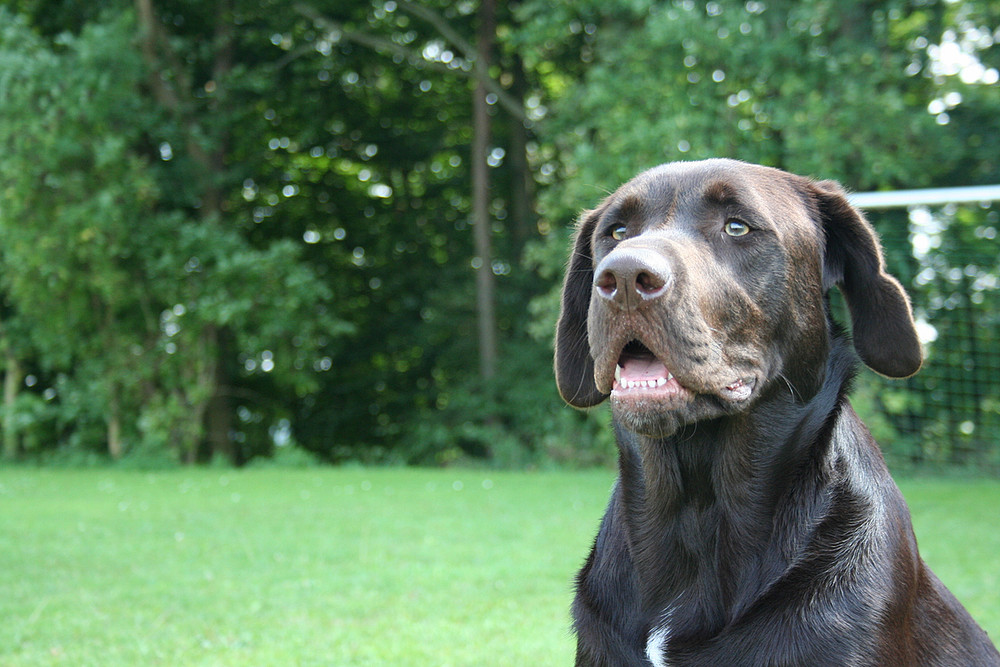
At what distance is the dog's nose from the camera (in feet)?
7.38

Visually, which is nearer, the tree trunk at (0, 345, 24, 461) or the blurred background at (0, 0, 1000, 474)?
the blurred background at (0, 0, 1000, 474)

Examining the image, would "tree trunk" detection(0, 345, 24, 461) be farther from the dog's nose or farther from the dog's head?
the dog's nose

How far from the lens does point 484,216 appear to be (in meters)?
17.5

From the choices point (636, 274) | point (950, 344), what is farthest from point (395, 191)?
point (636, 274)

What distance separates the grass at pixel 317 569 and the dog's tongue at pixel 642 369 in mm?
1926

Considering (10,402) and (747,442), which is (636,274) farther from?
(10,402)

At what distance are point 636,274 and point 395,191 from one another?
1875 cm

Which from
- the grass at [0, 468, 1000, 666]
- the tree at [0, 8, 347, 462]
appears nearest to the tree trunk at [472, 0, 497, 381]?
the tree at [0, 8, 347, 462]

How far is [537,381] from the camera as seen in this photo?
17.2m

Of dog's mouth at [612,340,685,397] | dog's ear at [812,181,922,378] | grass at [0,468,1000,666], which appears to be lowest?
grass at [0,468,1000,666]

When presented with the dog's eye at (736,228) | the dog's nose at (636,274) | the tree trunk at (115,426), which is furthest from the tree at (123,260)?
the dog's nose at (636,274)

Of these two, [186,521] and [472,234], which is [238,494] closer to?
[186,521]

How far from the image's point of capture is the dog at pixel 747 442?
232 centimetres

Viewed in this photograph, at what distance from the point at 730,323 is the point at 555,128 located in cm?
1330
